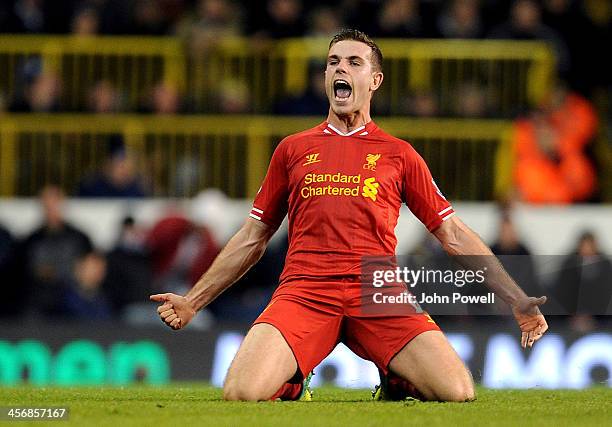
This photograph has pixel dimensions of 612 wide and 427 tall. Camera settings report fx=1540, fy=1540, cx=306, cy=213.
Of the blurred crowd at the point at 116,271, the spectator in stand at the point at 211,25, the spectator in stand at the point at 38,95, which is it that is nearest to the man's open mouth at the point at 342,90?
the blurred crowd at the point at 116,271

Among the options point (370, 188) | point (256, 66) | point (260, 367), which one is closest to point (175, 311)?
point (260, 367)

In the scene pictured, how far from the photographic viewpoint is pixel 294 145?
9.33 metres

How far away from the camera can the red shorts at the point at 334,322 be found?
29.5 feet

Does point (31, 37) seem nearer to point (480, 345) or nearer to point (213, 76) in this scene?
point (213, 76)

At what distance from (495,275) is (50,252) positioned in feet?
24.6

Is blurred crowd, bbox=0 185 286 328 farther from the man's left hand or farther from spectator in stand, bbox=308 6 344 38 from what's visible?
the man's left hand

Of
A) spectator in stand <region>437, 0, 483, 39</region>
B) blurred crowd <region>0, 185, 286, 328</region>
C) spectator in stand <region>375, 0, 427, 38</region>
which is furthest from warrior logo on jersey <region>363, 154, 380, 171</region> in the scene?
spectator in stand <region>437, 0, 483, 39</region>

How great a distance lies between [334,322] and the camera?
9.06 m

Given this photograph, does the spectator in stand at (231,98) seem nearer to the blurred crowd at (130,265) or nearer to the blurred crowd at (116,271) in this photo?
the blurred crowd at (130,265)

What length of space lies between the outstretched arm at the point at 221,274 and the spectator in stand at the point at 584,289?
132 inches

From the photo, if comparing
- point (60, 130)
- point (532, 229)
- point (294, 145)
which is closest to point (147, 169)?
point (60, 130)

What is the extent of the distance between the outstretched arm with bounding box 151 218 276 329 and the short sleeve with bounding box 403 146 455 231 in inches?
35.7

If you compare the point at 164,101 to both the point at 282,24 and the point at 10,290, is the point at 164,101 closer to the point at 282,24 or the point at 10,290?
→ the point at 282,24

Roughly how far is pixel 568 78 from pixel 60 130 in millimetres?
5782
